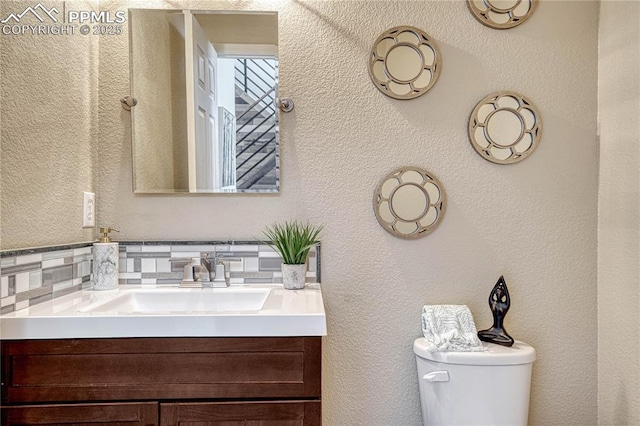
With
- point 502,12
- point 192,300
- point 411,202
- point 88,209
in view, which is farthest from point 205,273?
point 502,12

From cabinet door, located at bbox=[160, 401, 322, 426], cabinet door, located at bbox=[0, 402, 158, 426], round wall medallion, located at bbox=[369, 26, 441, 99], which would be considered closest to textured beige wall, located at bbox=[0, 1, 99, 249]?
cabinet door, located at bbox=[0, 402, 158, 426]

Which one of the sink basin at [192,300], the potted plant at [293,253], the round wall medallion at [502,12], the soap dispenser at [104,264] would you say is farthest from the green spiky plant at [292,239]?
the round wall medallion at [502,12]

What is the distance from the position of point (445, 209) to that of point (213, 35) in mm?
1054

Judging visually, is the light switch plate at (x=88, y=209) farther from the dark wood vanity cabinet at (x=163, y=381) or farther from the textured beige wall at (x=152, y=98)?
the dark wood vanity cabinet at (x=163, y=381)

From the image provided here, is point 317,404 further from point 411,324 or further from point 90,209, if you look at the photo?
point 90,209

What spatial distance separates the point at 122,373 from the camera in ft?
4.26

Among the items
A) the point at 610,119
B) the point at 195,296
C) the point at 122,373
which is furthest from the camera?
the point at 610,119

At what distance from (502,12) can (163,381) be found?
5.53 ft

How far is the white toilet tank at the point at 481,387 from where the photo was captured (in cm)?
163

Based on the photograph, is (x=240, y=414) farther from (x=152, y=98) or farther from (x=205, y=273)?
(x=152, y=98)

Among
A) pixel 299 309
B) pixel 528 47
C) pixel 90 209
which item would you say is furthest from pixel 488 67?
pixel 90 209

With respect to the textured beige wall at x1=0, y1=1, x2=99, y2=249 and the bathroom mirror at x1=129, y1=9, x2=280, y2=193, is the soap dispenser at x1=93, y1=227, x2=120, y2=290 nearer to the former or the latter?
the textured beige wall at x1=0, y1=1, x2=99, y2=249

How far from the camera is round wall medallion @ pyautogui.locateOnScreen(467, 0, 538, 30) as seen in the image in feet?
6.22

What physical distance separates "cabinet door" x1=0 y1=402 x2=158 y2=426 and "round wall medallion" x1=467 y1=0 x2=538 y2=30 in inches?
66.6
